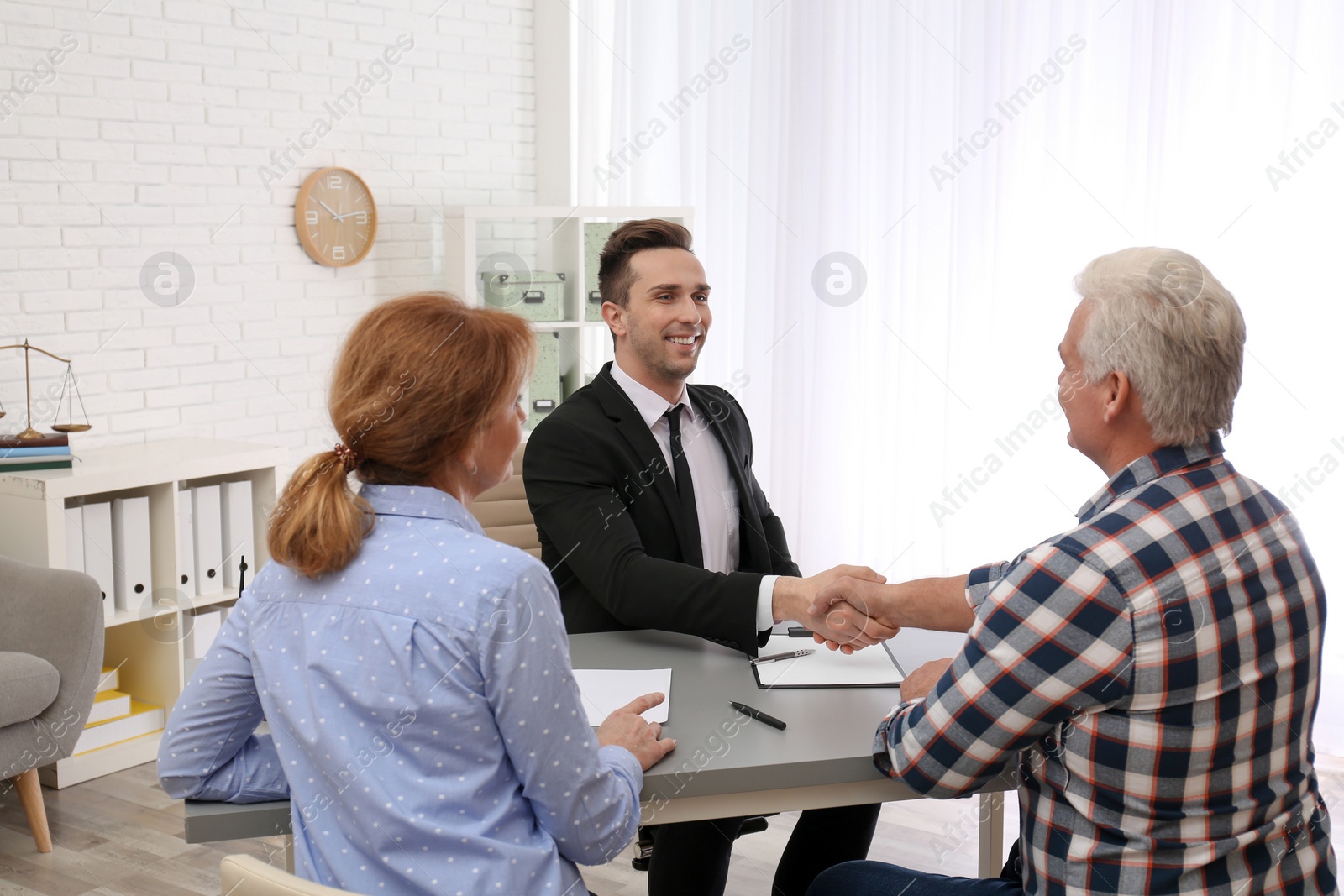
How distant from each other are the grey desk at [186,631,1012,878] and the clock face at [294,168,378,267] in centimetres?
331

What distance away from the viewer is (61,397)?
378 cm

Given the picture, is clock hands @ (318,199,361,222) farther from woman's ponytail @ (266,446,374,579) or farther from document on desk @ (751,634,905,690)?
woman's ponytail @ (266,446,374,579)

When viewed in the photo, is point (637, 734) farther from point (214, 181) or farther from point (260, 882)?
point (214, 181)

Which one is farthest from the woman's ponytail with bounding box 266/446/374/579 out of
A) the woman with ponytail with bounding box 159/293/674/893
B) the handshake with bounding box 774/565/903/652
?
the handshake with bounding box 774/565/903/652

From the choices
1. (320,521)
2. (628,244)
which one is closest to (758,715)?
(320,521)

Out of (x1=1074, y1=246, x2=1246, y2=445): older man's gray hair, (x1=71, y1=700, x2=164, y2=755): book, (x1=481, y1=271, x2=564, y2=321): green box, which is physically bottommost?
(x1=71, y1=700, x2=164, y2=755): book

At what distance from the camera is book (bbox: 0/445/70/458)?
10.9 ft

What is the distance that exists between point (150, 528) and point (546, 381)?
1761mm

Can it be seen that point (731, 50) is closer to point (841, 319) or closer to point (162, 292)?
point (841, 319)

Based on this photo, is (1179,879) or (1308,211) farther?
(1308,211)

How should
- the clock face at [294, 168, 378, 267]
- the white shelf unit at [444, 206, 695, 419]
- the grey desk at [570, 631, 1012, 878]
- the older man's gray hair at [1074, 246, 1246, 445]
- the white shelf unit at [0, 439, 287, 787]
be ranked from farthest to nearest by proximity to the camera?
the white shelf unit at [444, 206, 695, 419] → the clock face at [294, 168, 378, 267] → the white shelf unit at [0, 439, 287, 787] → the grey desk at [570, 631, 1012, 878] → the older man's gray hair at [1074, 246, 1246, 445]

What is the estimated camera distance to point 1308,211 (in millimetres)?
3441

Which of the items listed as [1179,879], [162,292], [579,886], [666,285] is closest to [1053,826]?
[1179,879]

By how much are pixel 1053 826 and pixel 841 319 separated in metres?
3.32
